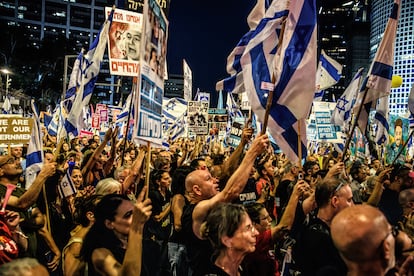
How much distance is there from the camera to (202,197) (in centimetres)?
409

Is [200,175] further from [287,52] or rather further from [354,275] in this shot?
[354,275]

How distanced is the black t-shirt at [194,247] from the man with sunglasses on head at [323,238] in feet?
2.71

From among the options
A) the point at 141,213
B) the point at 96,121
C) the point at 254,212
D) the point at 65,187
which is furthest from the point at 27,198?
the point at 96,121

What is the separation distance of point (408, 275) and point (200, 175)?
6.98 ft

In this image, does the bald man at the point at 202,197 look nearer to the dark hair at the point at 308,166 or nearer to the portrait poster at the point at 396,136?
the dark hair at the point at 308,166

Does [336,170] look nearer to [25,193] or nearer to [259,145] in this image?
[259,145]

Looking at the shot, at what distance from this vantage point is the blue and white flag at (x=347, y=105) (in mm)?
11363

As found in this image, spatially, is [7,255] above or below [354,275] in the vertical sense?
below

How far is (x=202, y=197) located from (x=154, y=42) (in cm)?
160

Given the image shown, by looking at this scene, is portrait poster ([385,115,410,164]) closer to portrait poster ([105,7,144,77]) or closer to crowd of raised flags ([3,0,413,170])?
crowd of raised flags ([3,0,413,170])

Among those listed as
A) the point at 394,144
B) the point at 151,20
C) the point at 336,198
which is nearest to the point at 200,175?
the point at 336,198

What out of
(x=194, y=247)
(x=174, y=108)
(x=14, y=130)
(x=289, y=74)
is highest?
(x=289, y=74)

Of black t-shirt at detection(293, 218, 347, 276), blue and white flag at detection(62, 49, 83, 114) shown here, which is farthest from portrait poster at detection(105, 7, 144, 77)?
black t-shirt at detection(293, 218, 347, 276)

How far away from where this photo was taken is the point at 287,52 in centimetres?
477
